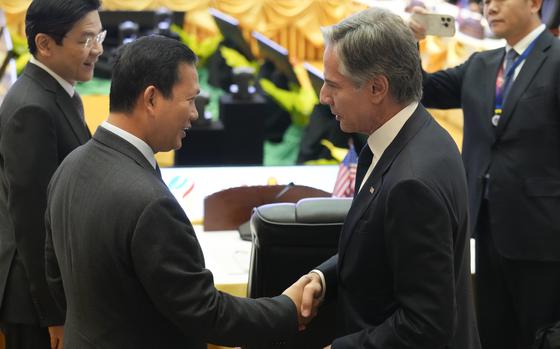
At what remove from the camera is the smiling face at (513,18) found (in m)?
3.26

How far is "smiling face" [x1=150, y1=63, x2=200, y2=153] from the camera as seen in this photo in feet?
6.29

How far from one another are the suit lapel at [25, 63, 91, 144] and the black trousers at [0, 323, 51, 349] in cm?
65

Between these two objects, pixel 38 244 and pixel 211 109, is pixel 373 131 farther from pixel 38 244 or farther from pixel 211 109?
pixel 211 109

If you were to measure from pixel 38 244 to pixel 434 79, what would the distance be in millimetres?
1805

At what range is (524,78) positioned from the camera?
320cm

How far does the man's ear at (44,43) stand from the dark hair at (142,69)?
36.7 inches

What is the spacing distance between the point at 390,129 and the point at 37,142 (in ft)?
3.84

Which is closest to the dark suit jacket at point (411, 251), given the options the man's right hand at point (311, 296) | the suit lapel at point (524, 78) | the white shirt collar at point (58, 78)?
the man's right hand at point (311, 296)

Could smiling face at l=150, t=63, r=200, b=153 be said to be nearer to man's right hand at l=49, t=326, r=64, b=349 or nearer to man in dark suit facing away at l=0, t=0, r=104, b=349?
man in dark suit facing away at l=0, t=0, r=104, b=349

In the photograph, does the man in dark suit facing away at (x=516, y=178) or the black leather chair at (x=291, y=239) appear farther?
the man in dark suit facing away at (x=516, y=178)

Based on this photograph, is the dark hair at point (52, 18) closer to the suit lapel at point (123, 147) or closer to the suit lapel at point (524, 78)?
the suit lapel at point (123, 147)

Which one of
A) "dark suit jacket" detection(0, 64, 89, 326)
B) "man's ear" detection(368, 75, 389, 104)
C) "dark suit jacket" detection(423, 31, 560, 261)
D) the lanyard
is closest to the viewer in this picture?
"man's ear" detection(368, 75, 389, 104)

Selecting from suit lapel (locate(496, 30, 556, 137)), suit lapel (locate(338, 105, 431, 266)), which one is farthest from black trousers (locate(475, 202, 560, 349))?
suit lapel (locate(338, 105, 431, 266))

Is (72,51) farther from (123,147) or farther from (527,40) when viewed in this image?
(527,40)
